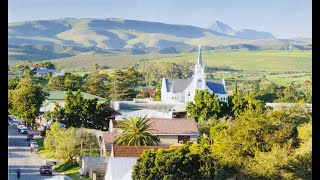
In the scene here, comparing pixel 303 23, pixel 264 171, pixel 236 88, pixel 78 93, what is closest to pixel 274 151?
pixel 264 171

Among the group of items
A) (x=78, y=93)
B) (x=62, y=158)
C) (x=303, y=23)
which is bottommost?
(x=62, y=158)

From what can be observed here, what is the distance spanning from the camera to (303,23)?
8.64 feet

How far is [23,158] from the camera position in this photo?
4.37 m

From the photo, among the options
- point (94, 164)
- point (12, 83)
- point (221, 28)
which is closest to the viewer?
point (12, 83)

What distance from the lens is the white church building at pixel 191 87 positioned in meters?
5.66

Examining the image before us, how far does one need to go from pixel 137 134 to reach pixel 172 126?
405 mm

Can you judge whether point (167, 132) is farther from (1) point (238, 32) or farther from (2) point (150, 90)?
(1) point (238, 32)

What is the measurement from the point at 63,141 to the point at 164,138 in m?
0.95

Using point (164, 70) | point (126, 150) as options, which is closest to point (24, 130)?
point (126, 150)

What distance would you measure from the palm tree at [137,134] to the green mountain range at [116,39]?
854 millimetres

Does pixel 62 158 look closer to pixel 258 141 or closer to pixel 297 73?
pixel 258 141

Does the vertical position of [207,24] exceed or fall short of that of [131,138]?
it exceeds it

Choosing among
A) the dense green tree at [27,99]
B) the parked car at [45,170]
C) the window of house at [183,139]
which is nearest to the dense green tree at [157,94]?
the window of house at [183,139]

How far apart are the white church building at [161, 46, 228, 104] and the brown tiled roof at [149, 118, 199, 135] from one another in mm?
542
